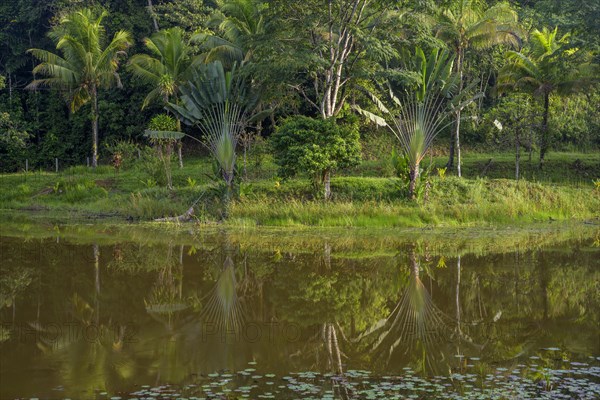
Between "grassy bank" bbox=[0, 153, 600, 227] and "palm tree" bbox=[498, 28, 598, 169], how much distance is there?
9.10 feet

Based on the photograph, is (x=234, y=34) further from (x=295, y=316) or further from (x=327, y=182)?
(x=295, y=316)

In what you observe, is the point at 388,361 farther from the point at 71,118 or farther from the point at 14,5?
the point at 14,5

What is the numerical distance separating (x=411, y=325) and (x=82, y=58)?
24.3m

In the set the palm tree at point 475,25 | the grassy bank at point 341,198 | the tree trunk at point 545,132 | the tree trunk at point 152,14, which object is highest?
the tree trunk at point 152,14

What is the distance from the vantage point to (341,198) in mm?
22734

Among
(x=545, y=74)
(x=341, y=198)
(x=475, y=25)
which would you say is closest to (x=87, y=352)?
(x=341, y=198)

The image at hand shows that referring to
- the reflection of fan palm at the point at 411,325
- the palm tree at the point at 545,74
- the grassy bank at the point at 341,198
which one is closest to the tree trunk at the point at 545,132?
the palm tree at the point at 545,74

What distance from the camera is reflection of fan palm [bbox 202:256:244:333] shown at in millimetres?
10750

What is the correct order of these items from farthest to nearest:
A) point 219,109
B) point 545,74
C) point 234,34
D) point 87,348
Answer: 1. point 234,34
2. point 545,74
3. point 219,109
4. point 87,348

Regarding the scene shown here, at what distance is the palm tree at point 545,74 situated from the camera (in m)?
28.0

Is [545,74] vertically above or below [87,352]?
above

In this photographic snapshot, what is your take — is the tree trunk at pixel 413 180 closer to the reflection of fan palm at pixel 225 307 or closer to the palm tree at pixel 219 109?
the palm tree at pixel 219 109

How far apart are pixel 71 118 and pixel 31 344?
3094 centimetres

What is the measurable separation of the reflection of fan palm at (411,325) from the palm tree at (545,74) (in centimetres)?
1759
